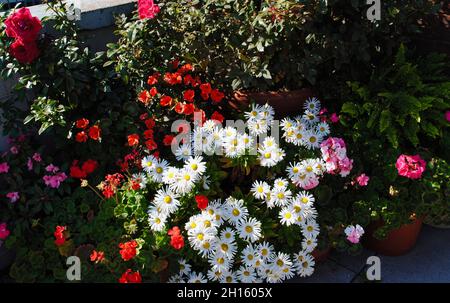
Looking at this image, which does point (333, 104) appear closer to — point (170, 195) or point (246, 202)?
point (246, 202)

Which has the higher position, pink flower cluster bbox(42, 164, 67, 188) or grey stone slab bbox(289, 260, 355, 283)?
pink flower cluster bbox(42, 164, 67, 188)

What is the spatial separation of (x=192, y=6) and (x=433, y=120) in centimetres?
179

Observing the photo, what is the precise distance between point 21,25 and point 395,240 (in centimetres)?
260

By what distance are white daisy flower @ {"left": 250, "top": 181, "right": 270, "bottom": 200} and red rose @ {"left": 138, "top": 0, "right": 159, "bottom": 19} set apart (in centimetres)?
118

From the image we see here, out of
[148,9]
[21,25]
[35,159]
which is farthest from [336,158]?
[21,25]

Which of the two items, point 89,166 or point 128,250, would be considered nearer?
point 128,250

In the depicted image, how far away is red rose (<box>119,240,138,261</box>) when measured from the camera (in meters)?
2.44

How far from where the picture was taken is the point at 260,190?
2773mm

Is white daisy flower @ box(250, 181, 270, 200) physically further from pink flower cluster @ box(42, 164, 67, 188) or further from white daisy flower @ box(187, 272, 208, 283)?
pink flower cluster @ box(42, 164, 67, 188)

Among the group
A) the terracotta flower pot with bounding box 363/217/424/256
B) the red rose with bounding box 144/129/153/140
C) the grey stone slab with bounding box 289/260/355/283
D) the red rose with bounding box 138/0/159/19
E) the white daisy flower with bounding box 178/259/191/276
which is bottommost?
the grey stone slab with bounding box 289/260/355/283

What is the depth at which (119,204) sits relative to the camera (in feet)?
8.93

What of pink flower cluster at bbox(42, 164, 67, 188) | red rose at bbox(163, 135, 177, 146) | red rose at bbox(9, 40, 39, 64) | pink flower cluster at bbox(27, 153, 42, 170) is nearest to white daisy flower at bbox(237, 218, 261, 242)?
red rose at bbox(163, 135, 177, 146)

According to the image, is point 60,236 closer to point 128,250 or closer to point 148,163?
A: point 128,250
